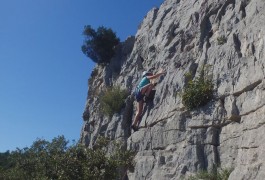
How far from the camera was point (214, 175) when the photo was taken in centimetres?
1383

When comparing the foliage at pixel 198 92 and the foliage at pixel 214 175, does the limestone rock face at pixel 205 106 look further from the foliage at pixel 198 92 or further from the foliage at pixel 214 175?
the foliage at pixel 214 175

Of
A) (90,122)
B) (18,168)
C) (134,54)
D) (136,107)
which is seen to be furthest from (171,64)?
(18,168)

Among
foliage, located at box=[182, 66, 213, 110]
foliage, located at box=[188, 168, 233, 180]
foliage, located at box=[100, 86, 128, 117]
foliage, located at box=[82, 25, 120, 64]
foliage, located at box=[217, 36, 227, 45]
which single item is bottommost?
foliage, located at box=[188, 168, 233, 180]

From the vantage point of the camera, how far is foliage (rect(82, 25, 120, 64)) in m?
27.4

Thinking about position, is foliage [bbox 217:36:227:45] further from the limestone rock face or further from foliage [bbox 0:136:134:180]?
foliage [bbox 0:136:134:180]

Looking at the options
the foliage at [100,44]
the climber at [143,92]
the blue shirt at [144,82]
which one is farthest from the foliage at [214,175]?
the foliage at [100,44]

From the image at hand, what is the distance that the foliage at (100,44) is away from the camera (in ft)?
89.8

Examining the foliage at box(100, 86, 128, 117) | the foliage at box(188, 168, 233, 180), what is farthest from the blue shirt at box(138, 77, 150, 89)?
the foliage at box(188, 168, 233, 180)

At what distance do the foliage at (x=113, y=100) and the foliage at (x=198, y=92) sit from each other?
5.68 metres

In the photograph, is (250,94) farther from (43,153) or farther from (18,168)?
(18,168)

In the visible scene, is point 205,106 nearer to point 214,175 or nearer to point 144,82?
point 214,175

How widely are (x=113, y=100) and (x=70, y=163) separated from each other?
5268 millimetres

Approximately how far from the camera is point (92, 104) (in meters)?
26.2

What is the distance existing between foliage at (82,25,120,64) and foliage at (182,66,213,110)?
1105 centimetres
